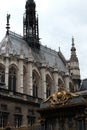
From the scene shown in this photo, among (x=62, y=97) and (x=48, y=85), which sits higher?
(x=48, y=85)

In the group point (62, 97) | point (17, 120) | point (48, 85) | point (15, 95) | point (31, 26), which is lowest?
point (62, 97)

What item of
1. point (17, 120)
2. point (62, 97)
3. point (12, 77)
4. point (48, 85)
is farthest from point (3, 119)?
point (62, 97)

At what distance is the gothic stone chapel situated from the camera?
139ft

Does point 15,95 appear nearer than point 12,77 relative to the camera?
Yes

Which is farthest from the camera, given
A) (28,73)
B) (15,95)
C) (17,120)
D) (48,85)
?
(48,85)

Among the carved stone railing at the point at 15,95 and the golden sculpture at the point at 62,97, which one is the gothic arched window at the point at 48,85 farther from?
the golden sculpture at the point at 62,97

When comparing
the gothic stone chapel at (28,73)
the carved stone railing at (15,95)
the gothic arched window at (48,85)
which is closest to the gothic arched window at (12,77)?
the gothic stone chapel at (28,73)

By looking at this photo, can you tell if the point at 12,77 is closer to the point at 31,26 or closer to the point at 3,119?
the point at 3,119

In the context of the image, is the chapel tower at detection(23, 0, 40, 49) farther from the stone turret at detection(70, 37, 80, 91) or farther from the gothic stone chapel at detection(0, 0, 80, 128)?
the stone turret at detection(70, 37, 80, 91)

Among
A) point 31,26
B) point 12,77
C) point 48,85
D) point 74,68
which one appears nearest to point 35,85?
point 48,85

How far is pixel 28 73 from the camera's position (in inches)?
2245

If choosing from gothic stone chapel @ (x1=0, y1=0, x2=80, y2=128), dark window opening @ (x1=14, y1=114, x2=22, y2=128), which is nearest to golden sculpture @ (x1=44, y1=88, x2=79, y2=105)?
gothic stone chapel @ (x1=0, y1=0, x2=80, y2=128)

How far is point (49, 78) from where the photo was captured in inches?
2472

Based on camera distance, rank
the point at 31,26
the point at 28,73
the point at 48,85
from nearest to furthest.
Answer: the point at 28,73, the point at 48,85, the point at 31,26
